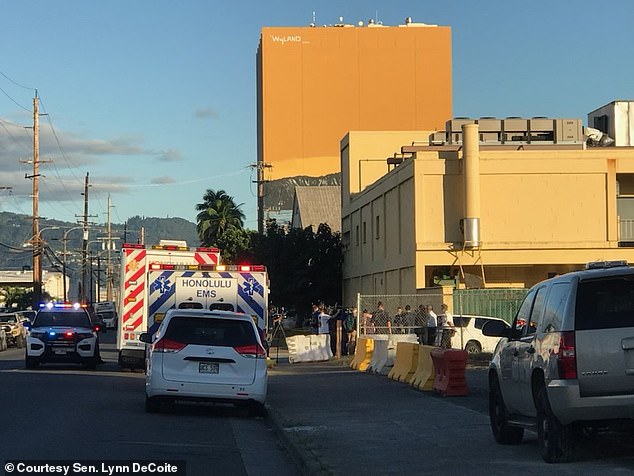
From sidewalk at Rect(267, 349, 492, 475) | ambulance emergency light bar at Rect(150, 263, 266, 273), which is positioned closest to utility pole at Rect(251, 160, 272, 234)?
ambulance emergency light bar at Rect(150, 263, 266, 273)

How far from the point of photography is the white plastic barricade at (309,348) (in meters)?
36.0

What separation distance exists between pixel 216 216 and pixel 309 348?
170 ft

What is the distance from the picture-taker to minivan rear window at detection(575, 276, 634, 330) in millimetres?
10609

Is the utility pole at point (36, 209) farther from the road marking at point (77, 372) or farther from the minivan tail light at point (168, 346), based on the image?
the minivan tail light at point (168, 346)

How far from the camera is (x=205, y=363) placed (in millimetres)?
17438

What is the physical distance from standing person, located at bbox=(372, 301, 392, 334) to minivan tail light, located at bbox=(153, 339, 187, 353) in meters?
Answer: 18.5

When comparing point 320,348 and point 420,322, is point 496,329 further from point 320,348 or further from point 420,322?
point 320,348

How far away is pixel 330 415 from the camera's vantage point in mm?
17578

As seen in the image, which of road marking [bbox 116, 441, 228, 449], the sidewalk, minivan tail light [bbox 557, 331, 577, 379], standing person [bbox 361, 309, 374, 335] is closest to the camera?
minivan tail light [bbox 557, 331, 577, 379]

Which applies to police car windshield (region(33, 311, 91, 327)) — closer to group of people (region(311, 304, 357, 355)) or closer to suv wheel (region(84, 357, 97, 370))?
suv wheel (region(84, 357, 97, 370))

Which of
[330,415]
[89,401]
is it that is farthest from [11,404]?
[330,415]

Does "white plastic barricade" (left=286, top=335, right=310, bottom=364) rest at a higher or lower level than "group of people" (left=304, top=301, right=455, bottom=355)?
lower

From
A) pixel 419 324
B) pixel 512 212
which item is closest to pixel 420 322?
pixel 419 324

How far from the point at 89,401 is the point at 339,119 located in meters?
94.1
